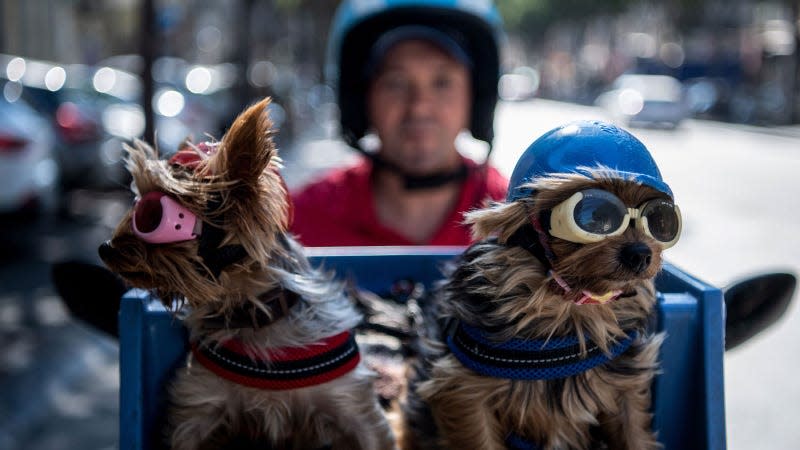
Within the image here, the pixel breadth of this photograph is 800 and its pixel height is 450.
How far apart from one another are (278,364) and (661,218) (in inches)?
34.9

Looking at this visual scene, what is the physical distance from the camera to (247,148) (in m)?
1.68

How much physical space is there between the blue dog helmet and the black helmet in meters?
1.77

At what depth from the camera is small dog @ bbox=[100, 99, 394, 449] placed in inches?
65.9

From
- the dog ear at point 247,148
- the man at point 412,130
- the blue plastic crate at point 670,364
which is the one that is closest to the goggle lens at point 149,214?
the dog ear at point 247,148

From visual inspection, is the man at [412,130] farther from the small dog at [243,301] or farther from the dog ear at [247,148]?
the dog ear at [247,148]

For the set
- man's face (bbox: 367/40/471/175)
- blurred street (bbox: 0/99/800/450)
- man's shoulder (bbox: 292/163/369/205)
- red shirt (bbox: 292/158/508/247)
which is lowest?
blurred street (bbox: 0/99/800/450)

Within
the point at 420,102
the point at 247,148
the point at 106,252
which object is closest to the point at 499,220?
the point at 247,148

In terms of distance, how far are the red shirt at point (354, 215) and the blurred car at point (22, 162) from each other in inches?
229

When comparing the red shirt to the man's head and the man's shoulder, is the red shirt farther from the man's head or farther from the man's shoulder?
the man's head

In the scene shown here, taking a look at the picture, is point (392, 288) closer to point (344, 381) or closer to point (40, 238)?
point (344, 381)

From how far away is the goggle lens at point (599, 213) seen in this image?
1.57m

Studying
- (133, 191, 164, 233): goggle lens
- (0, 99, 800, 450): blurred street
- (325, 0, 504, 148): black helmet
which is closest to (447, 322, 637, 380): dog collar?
(0, 99, 800, 450): blurred street

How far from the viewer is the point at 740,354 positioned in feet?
21.3

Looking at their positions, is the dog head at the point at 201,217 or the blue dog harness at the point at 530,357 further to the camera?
the blue dog harness at the point at 530,357
